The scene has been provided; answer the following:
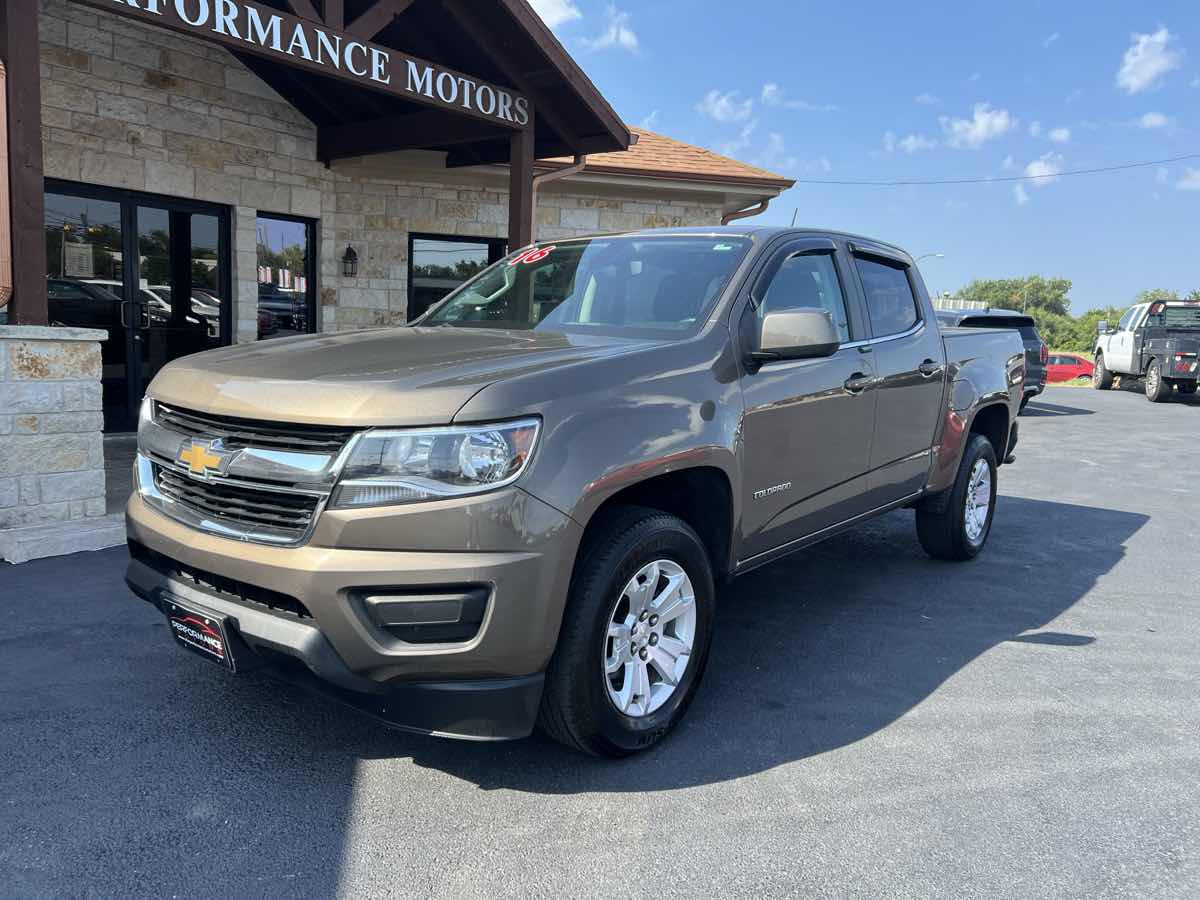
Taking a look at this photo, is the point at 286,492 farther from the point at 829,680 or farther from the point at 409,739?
the point at 829,680

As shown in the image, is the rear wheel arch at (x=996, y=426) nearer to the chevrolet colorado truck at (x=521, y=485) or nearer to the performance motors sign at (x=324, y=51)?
the chevrolet colorado truck at (x=521, y=485)

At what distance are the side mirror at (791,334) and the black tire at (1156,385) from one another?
18308 millimetres

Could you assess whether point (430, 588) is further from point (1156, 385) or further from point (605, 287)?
point (1156, 385)

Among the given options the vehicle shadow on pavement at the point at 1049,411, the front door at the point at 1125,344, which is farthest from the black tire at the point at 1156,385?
the vehicle shadow on pavement at the point at 1049,411

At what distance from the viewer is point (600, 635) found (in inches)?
114

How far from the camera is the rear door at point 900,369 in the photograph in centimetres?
459

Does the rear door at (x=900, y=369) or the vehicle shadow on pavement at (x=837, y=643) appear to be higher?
the rear door at (x=900, y=369)

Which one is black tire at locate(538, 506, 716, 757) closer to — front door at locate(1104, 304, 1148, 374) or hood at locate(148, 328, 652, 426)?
hood at locate(148, 328, 652, 426)

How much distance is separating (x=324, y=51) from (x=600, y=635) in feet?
18.9

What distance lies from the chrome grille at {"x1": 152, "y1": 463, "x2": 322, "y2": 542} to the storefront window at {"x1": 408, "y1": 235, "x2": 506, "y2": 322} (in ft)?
30.7

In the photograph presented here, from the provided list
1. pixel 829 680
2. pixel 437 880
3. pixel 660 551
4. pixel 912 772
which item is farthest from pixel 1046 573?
pixel 437 880

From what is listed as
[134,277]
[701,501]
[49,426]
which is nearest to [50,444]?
[49,426]

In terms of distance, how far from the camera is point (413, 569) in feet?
8.39

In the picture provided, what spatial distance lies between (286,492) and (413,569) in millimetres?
474
